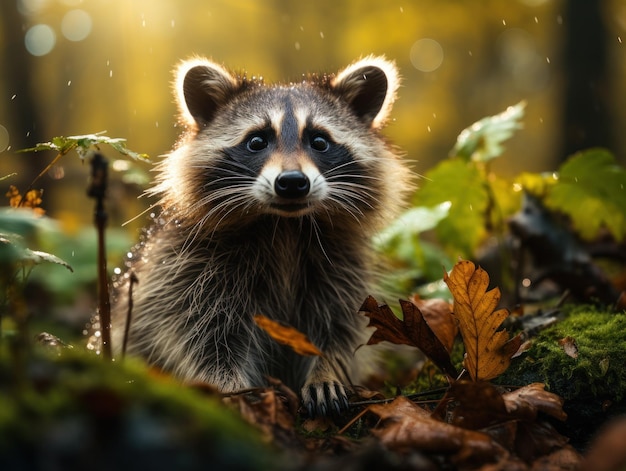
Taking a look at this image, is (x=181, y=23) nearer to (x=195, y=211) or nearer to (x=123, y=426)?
(x=195, y=211)

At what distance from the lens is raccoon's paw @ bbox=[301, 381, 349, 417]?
296cm

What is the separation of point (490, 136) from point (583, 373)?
2.02m

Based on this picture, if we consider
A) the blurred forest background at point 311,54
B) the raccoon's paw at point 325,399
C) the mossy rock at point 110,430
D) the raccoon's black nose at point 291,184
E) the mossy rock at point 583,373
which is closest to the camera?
the mossy rock at point 110,430

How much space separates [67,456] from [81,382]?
0.19m

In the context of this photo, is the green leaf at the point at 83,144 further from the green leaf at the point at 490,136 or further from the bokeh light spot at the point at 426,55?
the bokeh light spot at the point at 426,55

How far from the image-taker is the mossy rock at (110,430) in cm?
143

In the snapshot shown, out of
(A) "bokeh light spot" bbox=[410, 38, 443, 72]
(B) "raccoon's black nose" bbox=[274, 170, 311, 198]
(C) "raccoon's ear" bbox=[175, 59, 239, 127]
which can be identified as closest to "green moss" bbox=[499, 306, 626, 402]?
(B) "raccoon's black nose" bbox=[274, 170, 311, 198]

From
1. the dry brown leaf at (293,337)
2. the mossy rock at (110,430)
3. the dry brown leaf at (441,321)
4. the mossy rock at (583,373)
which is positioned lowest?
the mossy rock at (583,373)

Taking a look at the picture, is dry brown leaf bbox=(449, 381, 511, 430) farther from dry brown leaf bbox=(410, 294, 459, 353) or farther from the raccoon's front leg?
dry brown leaf bbox=(410, 294, 459, 353)

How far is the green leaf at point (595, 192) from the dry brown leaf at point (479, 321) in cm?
183

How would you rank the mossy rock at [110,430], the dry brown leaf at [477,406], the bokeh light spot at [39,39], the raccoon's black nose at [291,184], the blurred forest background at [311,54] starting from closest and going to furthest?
the mossy rock at [110,430]
the dry brown leaf at [477,406]
the raccoon's black nose at [291,184]
the bokeh light spot at [39,39]
the blurred forest background at [311,54]

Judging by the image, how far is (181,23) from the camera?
2203 centimetres

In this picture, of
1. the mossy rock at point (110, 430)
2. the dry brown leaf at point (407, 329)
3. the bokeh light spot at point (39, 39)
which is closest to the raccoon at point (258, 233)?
the dry brown leaf at point (407, 329)

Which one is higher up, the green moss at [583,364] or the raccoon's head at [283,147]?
the raccoon's head at [283,147]
